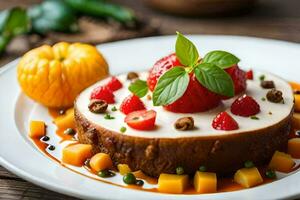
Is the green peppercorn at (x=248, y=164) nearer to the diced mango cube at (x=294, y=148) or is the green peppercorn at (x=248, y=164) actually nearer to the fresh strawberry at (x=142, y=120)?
the diced mango cube at (x=294, y=148)

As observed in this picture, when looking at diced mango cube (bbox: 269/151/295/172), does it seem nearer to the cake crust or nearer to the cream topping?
the cake crust

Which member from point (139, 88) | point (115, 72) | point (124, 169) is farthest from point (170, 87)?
point (115, 72)

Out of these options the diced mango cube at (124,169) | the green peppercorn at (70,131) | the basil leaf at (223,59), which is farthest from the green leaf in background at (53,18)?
the diced mango cube at (124,169)

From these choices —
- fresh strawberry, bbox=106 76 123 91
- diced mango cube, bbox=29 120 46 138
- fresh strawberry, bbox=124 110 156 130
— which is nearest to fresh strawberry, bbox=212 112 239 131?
fresh strawberry, bbox=124 110 156 130

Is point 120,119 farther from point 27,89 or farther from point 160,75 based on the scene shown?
point 27,89

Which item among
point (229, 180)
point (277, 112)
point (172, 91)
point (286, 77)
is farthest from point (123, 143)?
point (286, 77)

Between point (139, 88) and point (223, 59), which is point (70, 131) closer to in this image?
point (139, 88)
